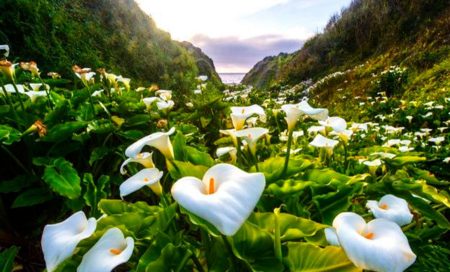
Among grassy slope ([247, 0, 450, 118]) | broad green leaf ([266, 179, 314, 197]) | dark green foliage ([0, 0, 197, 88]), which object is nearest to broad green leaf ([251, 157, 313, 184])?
broad green leaf ([266, 179, 314, 197])

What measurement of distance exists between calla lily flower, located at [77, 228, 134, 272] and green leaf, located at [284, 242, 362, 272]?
515mm

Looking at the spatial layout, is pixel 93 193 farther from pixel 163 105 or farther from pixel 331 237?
pixel 331 237

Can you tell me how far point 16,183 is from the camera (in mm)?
2412

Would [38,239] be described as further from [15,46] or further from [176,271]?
[15,46]

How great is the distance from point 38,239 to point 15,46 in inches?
130

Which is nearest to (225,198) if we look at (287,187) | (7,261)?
(287,187)

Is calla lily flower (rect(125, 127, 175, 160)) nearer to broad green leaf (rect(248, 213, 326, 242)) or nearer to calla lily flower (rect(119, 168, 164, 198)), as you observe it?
calla lily flower (rect(119, 168, 164, 198))

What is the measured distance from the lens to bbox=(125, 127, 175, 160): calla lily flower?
4.58 ft

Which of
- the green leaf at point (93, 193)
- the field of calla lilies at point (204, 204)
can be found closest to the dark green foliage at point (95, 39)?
the field of calla lilies at point (204, 204)

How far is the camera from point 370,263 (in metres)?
0.91

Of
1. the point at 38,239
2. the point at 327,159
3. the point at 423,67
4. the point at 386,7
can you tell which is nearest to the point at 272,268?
the point at 327,159

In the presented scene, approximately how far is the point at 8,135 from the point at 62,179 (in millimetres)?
442

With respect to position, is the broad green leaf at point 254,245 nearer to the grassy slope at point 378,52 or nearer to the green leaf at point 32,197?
the green leaf at point 32,197

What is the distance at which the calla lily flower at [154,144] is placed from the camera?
1.40m
